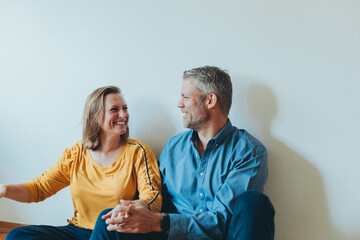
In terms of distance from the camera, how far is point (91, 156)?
1775mm

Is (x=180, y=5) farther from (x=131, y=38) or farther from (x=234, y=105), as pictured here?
(x=234, y=105)

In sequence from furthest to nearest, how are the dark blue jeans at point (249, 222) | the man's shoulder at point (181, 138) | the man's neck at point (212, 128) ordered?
1. the man's shoulder at point (181, 138)
2. the man's neck at point (212, 128)
3. the dark blue jeans at point (249, 222)

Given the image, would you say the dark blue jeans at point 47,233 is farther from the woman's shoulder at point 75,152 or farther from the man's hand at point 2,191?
the woman's shoulder at point 75,152

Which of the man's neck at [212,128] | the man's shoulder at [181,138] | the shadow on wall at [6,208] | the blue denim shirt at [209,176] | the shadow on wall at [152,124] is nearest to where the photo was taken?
the blue denim shirt at [209,176]

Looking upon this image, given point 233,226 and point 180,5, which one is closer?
point 233,226

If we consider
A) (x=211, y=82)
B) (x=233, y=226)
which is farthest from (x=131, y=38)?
(x=233, y=226)

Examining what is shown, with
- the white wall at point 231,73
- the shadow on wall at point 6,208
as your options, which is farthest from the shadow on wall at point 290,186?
the shadow on wall at point 6,208


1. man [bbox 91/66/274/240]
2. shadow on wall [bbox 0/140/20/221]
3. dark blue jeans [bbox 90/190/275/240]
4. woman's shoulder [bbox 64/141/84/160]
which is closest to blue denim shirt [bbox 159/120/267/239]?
man [bbox 91/66/274/240]

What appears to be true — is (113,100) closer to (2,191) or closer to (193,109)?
(193,109)

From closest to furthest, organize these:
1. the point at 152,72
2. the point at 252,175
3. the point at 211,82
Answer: the point at 252,175 → the point at 211,82 → the point at 152,72

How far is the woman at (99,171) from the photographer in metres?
1.66

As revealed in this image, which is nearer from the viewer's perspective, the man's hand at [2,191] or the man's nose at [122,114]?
the man's hand at [2,191]

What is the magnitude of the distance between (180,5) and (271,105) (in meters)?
0.74

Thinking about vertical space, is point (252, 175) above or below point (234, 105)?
below
